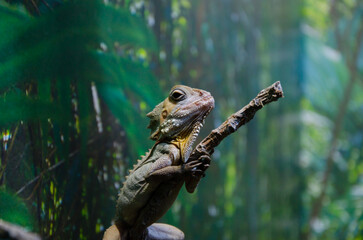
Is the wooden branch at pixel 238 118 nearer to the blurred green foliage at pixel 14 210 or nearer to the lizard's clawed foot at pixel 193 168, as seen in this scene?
the lizard's clawed foot at pixel 193 168

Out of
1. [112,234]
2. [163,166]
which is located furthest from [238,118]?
[112,234]

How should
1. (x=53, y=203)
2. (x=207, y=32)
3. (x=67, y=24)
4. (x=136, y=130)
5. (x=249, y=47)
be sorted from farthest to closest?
(x=249, y=47) < (x=207, y=32) < (x=136, y=130) < (x=67, y=24) < (x=53, y=203)

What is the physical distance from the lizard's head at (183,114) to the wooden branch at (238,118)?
0.10 metres

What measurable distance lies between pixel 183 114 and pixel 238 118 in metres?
0.21

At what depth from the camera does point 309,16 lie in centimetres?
476

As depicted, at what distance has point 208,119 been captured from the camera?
2.80 m

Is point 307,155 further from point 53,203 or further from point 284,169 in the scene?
point 53,203

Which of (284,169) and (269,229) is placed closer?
(269,229)

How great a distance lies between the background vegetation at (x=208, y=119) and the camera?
4.34 feet

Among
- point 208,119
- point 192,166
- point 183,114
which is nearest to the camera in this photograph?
point 192,166

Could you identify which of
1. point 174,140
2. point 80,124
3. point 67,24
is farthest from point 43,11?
point 174,140

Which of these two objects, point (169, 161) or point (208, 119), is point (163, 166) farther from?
point (208, 119)

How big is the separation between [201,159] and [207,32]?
1919mm

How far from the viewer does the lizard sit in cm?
125
